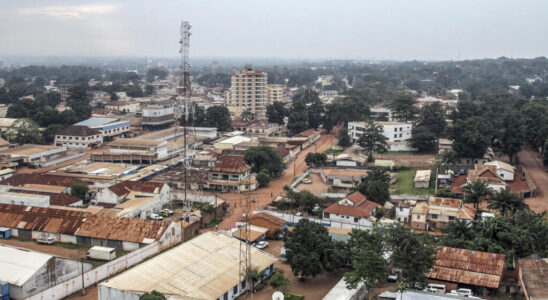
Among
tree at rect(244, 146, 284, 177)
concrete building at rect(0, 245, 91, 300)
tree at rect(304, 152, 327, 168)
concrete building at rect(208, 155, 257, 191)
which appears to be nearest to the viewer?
concrete building at rect(0, 245, 91, 300)

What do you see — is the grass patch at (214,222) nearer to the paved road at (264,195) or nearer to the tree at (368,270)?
the paved road at (264,195)

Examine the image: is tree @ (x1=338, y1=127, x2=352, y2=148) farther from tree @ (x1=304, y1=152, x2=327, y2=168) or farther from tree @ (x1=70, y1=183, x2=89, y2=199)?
tree @ (x1=70, y1=183, x2=89, y2=199)

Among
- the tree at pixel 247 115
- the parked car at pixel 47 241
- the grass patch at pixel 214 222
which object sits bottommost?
the grass patch at pixel 214 222

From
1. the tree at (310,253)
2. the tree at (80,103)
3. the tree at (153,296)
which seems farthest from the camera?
the tree at (80,103)

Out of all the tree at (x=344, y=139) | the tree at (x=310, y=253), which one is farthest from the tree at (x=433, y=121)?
the tree at (x=310, y=253)

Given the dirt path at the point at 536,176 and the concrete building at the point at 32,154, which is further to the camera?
the concrete building at the point at 32,154

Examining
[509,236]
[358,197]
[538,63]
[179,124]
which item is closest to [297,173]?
[358,197]

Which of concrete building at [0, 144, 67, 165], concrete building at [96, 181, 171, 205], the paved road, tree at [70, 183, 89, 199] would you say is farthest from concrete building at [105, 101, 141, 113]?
concrete building at [96, 181, 171, 205]
